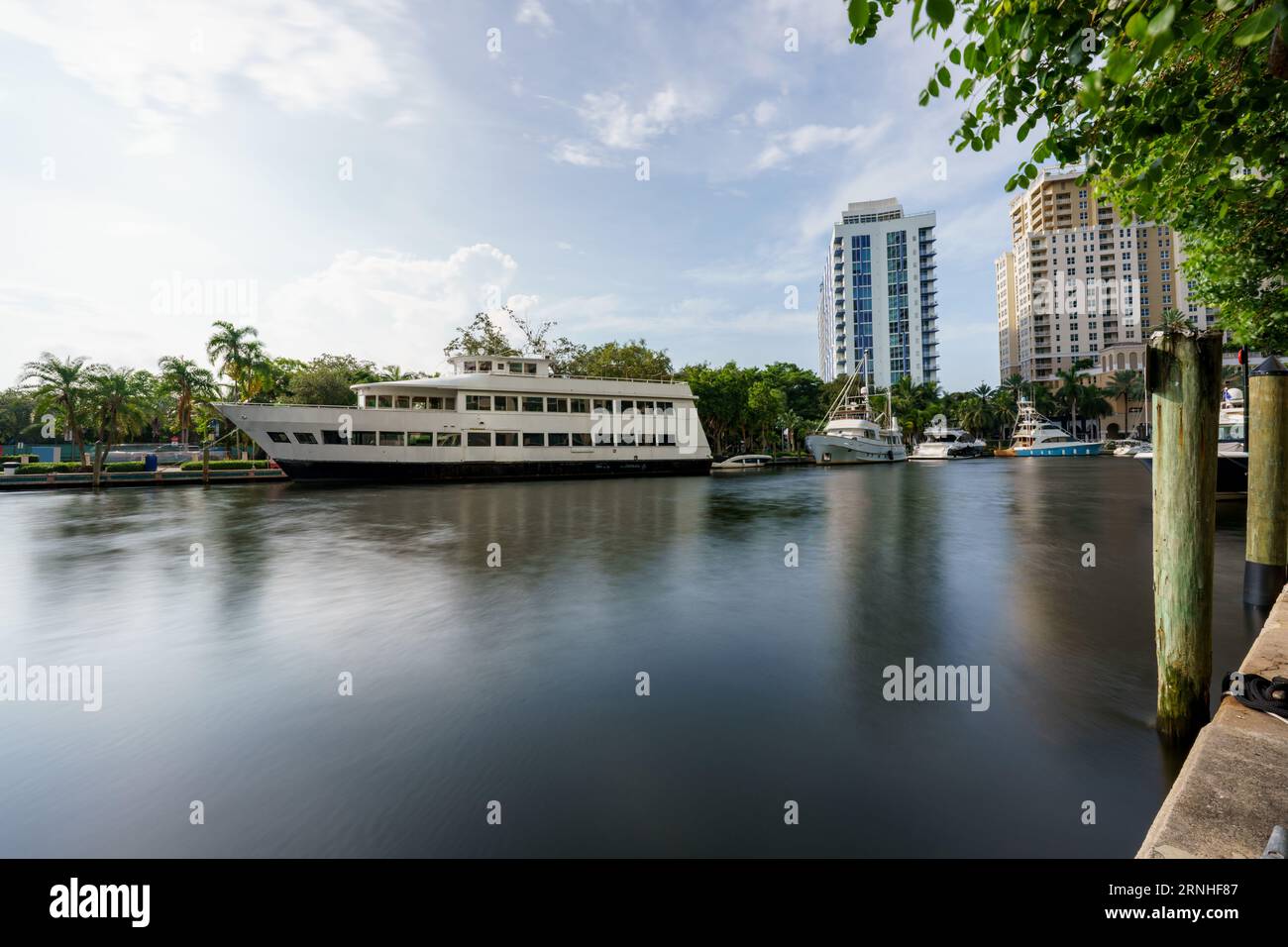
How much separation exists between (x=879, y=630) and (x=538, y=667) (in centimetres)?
512

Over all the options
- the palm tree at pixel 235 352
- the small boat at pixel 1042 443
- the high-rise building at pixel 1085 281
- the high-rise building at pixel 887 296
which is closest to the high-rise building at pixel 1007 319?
the high-rise building at pixel 1085 281

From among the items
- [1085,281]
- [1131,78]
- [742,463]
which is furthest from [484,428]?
[1085,281]

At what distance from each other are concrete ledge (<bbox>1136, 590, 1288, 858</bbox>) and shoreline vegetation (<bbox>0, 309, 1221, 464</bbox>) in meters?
51.7

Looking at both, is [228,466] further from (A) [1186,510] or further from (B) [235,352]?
(A) [1186,510]

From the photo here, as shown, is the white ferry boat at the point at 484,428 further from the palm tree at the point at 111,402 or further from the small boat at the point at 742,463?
the small boat at the point at 742,463

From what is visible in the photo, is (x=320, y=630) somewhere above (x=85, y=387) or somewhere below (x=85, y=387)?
below

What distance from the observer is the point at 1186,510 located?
472 centimetres

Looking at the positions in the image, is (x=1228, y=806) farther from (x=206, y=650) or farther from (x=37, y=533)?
(x=37, y=533)

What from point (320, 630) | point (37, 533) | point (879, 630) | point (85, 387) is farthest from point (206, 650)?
point (85, 387)

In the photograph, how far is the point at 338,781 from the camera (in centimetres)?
485

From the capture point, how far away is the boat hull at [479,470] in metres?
38.2

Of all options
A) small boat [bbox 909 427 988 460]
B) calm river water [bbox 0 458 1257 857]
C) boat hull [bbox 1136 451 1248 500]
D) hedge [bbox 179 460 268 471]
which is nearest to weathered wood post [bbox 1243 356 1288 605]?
calm river water [bbox 0 458 1257 857]

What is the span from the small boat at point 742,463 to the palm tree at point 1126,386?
8668 cm

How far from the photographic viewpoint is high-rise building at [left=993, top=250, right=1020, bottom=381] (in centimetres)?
15525
